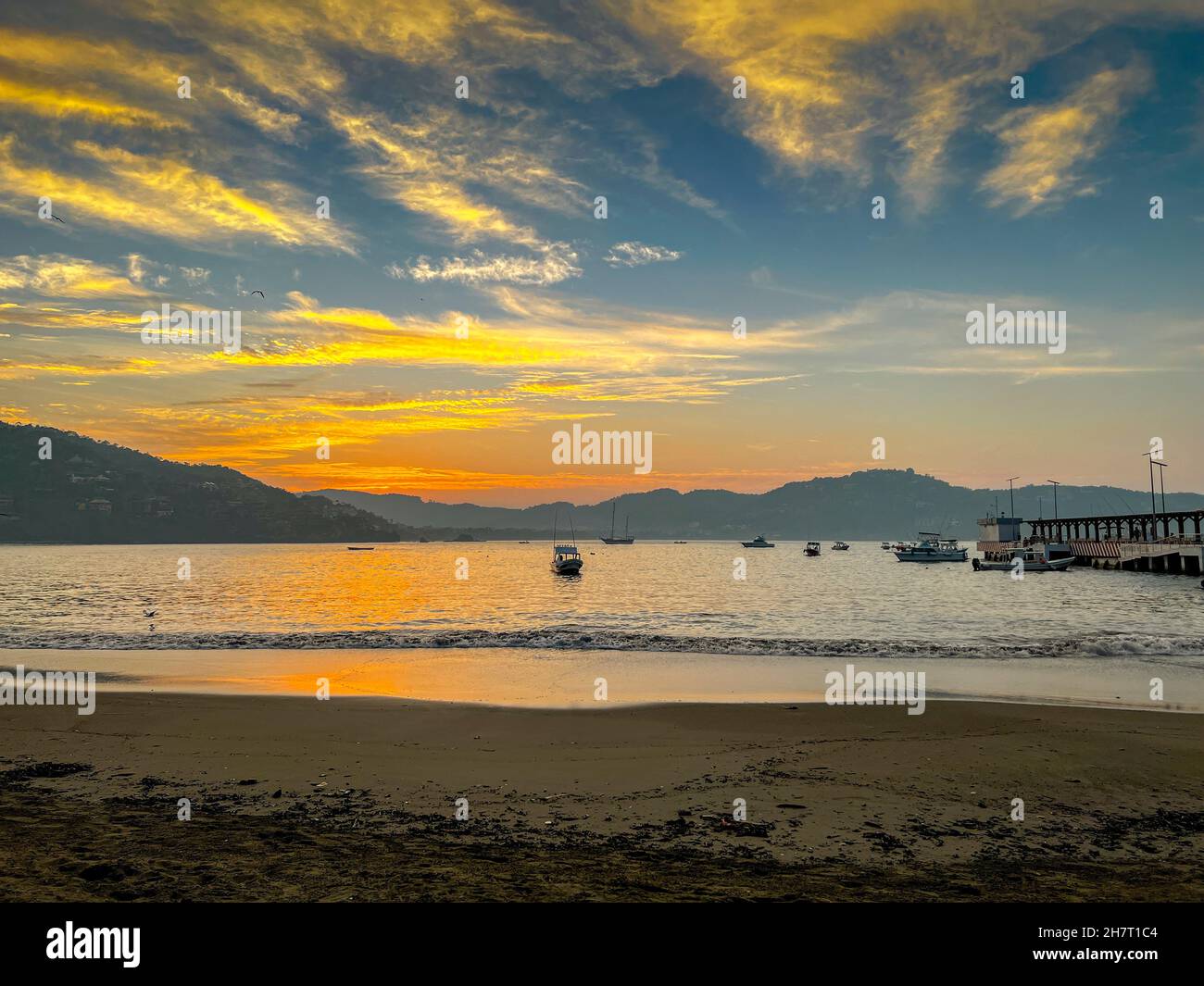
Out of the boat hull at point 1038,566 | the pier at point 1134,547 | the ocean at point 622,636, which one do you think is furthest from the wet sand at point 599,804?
the boat hull at point 1038,566

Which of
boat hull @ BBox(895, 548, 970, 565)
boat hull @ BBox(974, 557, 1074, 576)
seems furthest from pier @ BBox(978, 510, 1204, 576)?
boat hull @ BBox(895, 548, 970, 565)

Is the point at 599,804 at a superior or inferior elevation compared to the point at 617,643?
superior

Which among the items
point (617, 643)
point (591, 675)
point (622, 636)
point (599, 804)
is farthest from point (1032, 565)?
point (599, 804)

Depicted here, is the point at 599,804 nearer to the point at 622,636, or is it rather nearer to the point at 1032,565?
the point at 622,636

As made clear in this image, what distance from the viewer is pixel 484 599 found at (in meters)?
61.8

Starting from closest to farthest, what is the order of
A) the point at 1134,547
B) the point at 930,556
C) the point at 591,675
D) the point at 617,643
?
1. the point at 591,675
2. the point at 617,643
3. the point at 1134,547
4. the point at 930,556

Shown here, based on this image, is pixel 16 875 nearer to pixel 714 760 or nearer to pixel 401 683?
pixel 714 760

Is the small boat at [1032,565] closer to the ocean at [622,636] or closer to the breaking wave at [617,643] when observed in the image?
the ocean at [622,636]

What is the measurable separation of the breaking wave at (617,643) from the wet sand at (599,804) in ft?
43.8

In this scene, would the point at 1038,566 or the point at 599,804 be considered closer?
the point at 599,804

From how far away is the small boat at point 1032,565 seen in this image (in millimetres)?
107312

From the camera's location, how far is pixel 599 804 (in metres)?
10.8

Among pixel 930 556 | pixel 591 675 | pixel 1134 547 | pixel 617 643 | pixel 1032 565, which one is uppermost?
pixel 1134 547

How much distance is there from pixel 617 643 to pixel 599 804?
2305 centimetres
